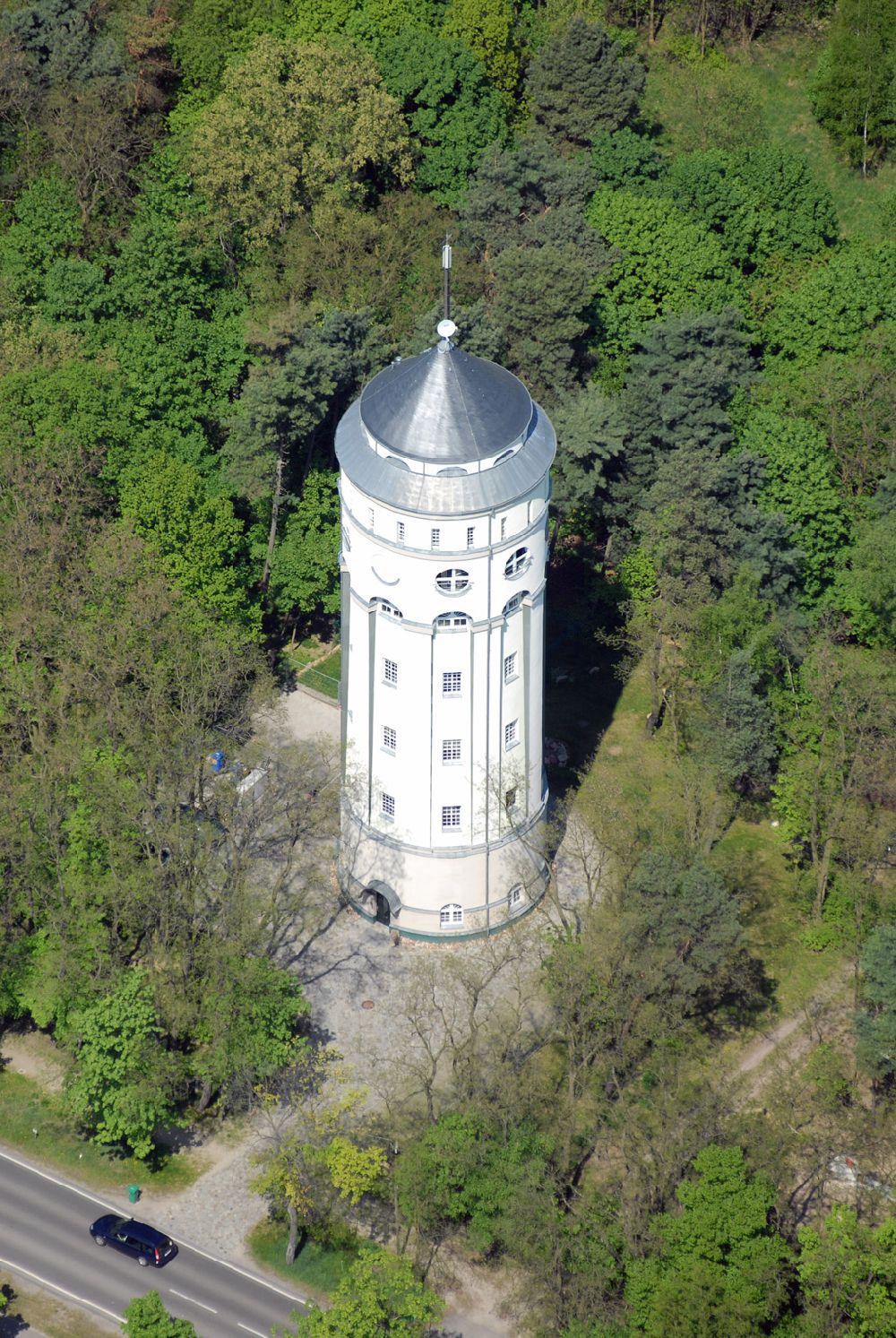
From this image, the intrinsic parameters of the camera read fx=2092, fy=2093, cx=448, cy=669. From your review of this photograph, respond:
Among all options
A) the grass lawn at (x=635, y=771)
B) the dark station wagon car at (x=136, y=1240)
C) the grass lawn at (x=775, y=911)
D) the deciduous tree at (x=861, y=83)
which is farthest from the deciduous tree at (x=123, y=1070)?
the deciduous tree at (x=861, y=83)

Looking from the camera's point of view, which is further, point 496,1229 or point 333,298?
point 333,298

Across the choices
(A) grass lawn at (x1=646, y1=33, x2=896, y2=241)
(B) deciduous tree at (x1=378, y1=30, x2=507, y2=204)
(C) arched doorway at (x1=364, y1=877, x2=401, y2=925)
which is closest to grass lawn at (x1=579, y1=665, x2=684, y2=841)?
(C) arched doorway at (x1=364, y1=877, x2=401, y2=925)

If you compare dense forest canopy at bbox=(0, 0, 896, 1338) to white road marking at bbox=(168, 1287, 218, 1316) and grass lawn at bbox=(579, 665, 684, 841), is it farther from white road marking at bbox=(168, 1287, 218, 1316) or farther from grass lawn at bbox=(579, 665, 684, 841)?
white road marking at bbox=(168, 1287, 218, 1316)

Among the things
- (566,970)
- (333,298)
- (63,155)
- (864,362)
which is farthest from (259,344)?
(566,970)

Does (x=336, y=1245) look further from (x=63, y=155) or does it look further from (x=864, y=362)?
(x=63, y=155)

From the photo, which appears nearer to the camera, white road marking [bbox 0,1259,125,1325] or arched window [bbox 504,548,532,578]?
white road marking [bbox 0,1259,125,1325]

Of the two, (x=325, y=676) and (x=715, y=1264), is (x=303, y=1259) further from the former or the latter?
(x=325, y=676)

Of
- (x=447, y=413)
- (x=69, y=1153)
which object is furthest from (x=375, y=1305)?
(x=447, y=413)
